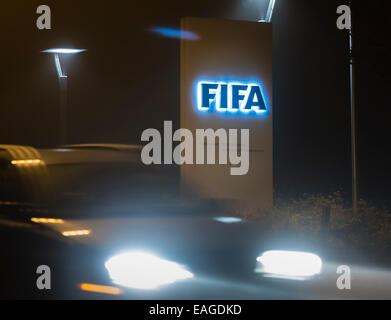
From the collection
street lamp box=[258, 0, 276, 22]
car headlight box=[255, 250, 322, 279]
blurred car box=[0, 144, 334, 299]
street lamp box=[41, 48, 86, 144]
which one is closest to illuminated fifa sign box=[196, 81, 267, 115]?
street lamp box=[258, 0, 276, 22]

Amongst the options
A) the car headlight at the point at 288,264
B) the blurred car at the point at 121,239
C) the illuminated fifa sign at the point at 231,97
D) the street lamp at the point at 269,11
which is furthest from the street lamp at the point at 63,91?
the car headlight at the point at 288,264

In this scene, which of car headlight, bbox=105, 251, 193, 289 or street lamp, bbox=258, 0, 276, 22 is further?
street lamp, bbox=258, 0, 276, 22

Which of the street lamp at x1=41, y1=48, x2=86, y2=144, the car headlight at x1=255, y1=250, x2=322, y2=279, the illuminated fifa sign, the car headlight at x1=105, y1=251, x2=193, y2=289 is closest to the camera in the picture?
the car headlight at x1=105, y1=251, x2=193, y2=289

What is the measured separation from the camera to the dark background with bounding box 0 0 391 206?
1040 inches

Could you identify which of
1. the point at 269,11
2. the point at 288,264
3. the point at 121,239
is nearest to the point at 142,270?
the point at 121,239

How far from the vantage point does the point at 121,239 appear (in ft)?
19.4

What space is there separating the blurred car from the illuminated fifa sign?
26.8ft

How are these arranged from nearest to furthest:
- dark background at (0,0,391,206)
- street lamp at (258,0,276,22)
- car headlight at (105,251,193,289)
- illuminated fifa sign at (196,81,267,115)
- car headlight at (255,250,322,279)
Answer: car headlight at (105,251,193,289) → car headlight at (255,250,322,279) → illuminated fifa sign at (196,81,267,115) → street lamp at (258,0,276,22) → dark background at (0,0,391,206)

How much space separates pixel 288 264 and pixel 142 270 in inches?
53.3

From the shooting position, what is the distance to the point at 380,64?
16.7 metres

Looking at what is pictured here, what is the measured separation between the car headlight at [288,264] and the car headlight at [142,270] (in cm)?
76

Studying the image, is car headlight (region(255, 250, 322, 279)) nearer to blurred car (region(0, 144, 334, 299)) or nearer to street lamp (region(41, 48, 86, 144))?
blurred car (region(0, 144, 334, 299))

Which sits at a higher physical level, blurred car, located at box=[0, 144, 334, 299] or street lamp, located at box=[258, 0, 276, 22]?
street lamp, located at box=[258, 0, 276, 22]

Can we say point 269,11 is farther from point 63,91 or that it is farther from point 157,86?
point 157,86
